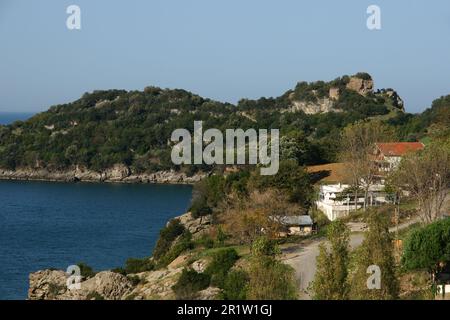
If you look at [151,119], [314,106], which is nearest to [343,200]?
[314,106]

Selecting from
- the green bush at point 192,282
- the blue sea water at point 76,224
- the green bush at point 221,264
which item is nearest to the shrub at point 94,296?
the green bush at point 192,282

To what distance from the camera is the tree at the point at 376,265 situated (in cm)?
1786

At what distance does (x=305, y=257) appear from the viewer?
87.9 ft

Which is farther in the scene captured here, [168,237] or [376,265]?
[168,237]

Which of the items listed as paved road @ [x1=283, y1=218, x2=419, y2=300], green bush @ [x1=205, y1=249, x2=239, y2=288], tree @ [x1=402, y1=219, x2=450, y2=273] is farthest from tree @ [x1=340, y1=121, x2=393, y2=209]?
tree @ [x1=402, y1=219, x2=450, y2=273]

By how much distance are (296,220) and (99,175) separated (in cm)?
6577

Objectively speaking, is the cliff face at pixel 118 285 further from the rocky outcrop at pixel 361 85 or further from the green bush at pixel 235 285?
the rocky outcrop at pixel 361 85

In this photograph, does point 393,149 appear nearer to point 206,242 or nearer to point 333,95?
point 206,242

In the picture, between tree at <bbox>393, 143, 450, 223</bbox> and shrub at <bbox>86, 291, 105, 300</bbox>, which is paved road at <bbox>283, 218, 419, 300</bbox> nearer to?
tree at <bbox>393, 143, 450, 223</bbox>

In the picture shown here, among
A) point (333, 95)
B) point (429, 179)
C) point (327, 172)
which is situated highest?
point (333, 95)

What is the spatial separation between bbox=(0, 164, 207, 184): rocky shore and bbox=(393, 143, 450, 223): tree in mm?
64083

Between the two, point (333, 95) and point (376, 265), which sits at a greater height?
point (333, 95)

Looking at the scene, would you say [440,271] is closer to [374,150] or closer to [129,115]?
[374,150]
